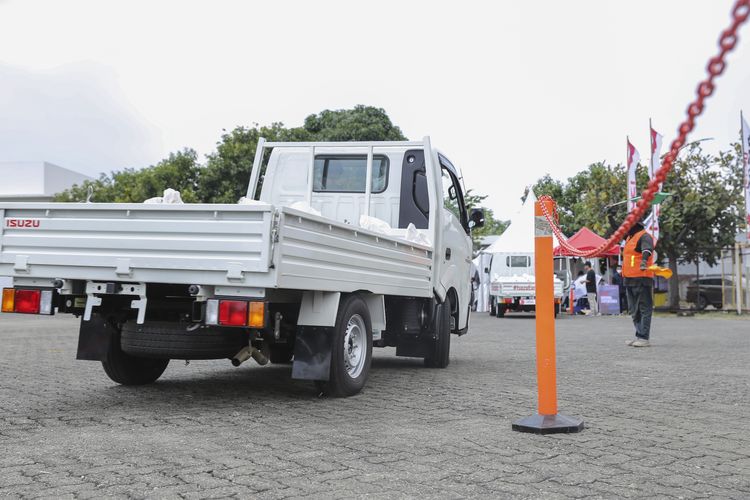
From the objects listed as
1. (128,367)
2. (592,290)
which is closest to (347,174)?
(128,367)

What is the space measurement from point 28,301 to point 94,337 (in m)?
0.66

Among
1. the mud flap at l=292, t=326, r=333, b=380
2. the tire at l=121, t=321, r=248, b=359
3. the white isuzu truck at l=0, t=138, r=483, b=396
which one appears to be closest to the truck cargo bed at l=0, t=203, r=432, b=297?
the white isuzu truck at l=0, t=138, r=483, b=396

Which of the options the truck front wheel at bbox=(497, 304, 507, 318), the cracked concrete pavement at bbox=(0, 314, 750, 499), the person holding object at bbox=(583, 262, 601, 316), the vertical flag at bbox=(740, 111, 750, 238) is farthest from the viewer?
the person holding object at bbox=(583, 262, 601, 316)

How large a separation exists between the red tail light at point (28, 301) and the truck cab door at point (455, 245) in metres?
4.16

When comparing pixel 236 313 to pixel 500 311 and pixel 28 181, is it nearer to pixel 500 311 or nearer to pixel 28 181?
pixel 500 311

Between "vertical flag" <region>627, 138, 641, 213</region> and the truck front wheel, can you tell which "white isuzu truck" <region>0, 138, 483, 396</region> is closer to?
the truck front wheel

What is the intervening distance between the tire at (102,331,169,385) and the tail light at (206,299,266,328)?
1.70 meters

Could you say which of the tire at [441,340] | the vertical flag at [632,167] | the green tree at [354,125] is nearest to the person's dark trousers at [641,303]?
the tire at [441,340]

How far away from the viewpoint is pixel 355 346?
6.73 metres

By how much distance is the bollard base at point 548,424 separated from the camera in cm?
501

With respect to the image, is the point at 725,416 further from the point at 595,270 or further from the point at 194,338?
the point at 595,270

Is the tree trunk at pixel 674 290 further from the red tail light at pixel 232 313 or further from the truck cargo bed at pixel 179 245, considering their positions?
the red tail light at pixel 232 313

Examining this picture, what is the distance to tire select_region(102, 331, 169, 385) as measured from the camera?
6.78m

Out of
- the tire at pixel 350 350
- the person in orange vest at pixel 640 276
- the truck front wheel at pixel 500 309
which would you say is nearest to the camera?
the tire at pixel 350 350
